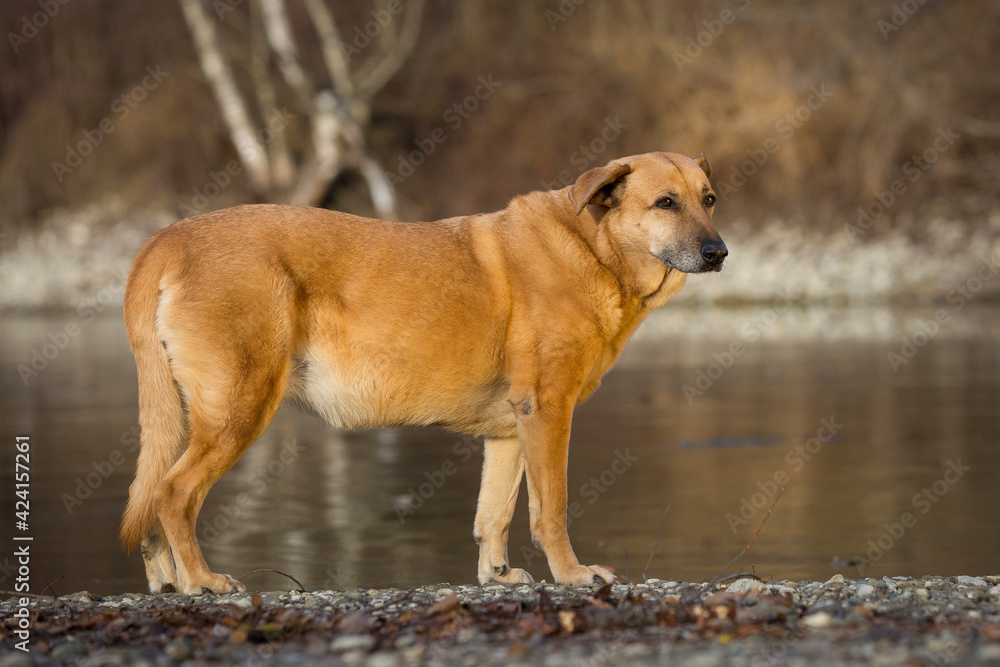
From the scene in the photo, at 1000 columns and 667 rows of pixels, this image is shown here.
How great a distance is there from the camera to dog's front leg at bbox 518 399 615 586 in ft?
18.2

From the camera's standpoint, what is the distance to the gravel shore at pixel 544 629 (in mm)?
3688

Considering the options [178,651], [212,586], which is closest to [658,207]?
[212,586]

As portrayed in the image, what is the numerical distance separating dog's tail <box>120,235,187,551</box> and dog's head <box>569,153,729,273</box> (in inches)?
79.6

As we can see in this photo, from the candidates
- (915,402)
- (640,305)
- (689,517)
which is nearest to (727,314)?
(915,402)

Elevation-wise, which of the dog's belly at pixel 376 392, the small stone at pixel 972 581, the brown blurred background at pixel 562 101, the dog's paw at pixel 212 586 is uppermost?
the brown blurred background at pixel 562 101

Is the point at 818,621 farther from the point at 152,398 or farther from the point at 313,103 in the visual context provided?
the point at 313,103

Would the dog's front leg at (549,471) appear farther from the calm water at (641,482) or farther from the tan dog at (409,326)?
the calm water at (641,482)

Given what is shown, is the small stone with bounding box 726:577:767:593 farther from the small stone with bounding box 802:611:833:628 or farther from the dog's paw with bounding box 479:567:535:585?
the dog's paw with bounding box 479:567:535:585

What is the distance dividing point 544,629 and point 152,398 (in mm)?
2238

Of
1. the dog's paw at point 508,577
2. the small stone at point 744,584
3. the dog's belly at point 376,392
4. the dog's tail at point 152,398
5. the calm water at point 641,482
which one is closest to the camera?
the small stone at point 744,584

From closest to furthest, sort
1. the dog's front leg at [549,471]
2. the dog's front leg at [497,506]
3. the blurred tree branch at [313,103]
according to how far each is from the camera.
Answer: the dog's front leg at [549,471] < the dog's front leg at [497,506] < the blurred tree branch at [313,103]

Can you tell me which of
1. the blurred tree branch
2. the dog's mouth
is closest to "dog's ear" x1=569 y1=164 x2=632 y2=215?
the dog's mouth

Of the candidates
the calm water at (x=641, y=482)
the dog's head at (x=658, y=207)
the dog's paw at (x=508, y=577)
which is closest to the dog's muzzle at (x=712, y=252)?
the dog's head at (x=658, y=207)

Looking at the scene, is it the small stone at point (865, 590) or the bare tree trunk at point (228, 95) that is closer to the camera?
the small stone at point (865, 590)
